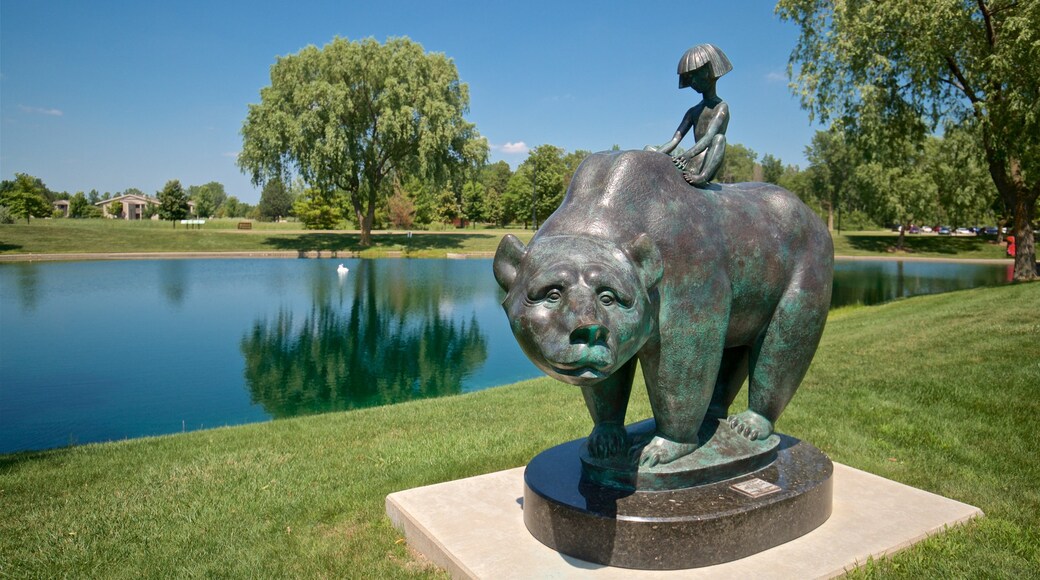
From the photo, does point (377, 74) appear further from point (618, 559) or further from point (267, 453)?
point (618, 559)

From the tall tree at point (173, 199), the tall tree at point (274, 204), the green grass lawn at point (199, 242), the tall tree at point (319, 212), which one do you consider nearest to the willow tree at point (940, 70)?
the green grass lawn at point (199, 242)

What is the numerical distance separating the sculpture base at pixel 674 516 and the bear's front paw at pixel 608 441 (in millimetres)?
173

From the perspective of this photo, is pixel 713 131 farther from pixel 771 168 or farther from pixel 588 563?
pixel 771 168

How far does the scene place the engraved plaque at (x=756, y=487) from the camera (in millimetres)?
3824

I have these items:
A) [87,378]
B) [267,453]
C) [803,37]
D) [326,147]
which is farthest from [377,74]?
[267,453]

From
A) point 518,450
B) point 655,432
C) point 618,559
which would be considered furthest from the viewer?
point 518,450

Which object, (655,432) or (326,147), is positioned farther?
(326,147)

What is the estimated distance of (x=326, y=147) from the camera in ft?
122

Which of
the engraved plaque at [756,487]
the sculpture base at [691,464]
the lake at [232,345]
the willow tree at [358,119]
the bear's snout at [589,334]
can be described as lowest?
the lake at [232,345]

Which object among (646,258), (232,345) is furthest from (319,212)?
(646,258)

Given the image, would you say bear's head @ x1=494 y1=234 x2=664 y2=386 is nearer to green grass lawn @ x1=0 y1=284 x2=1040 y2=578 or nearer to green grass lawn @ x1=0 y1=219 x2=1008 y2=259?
green grass lawn @ x1=0 y1=284 x2=1040 y2=578

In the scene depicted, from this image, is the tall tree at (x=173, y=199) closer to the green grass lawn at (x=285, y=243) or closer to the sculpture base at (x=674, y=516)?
the green grass lawn at (x=285, y=243)

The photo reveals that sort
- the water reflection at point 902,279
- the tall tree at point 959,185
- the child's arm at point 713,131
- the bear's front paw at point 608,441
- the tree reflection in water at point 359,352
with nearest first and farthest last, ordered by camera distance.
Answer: the bear's front paw at point 608,441, the child's arm at point 713,131, the tree reflection in water at point 359,352, the water reflection at point 902,279, the tall tree at point 959,185

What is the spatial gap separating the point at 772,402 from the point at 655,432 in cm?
83
